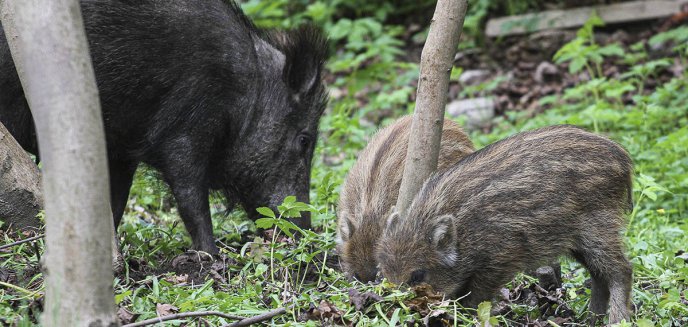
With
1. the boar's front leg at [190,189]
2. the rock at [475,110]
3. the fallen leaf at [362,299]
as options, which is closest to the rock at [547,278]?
the fallen leaf at [362,299]

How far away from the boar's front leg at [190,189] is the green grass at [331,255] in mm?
138

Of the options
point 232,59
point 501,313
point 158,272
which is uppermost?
point 232,59

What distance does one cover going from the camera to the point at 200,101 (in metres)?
5.40

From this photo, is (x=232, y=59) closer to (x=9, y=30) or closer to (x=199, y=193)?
(x=199, y=193)

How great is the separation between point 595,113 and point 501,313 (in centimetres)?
394

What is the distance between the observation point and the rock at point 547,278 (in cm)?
502

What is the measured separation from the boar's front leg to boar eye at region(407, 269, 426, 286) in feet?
→ 4.43

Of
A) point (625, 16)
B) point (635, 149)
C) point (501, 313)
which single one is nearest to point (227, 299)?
point (501, 313)

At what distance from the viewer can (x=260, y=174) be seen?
5.93 meters

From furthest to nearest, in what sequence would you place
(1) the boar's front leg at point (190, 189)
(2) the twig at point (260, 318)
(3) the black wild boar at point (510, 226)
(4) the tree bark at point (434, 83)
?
(1) the boar's front leg at point (190, 189), (3) the black wild boar at point (510, 226), (4) the tree bark at point (434, 83), (2) the twig at point (260, 318)

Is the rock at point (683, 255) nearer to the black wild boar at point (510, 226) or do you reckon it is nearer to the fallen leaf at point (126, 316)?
the black wild boar at point (510, 226)

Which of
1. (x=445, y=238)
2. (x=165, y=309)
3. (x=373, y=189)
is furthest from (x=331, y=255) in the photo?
(x=165, y=309)

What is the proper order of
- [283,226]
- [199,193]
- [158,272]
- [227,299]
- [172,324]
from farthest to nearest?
[199,193]
[158,272]
[283,226]
[227,299]
[172,324]

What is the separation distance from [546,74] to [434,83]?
675 cm
